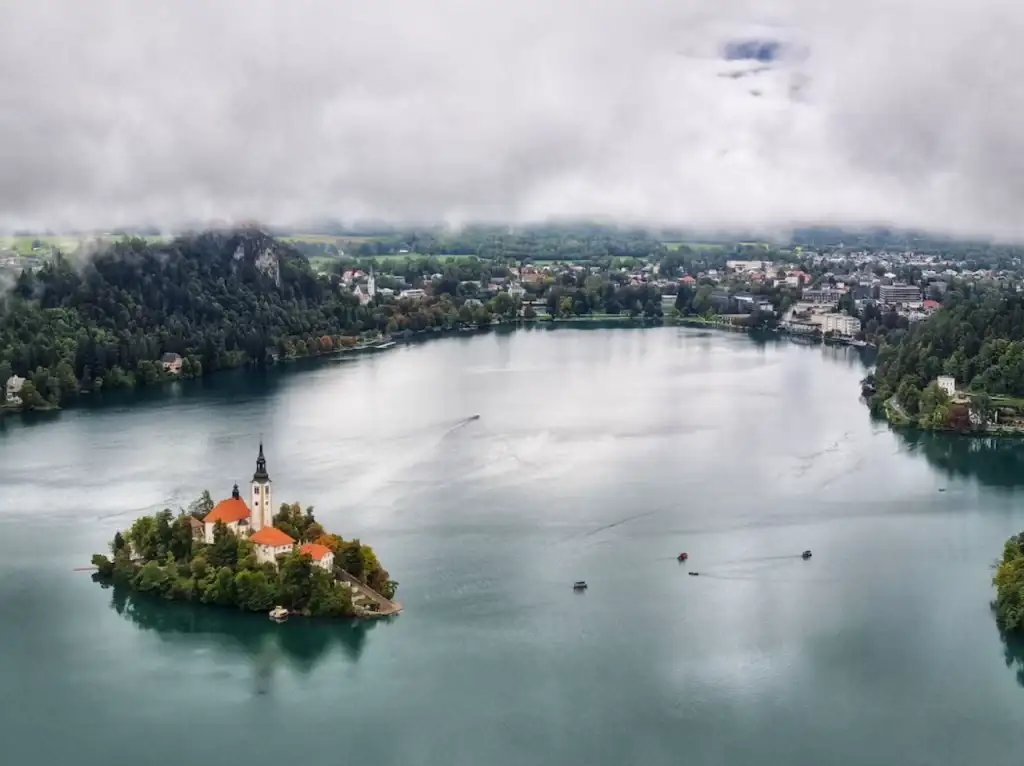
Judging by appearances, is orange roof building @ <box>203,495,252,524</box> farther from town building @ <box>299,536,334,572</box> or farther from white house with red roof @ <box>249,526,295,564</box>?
town building @ <box>299,536,334,572</box>

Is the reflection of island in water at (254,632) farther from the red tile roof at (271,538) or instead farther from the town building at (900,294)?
the town building at (900,294)

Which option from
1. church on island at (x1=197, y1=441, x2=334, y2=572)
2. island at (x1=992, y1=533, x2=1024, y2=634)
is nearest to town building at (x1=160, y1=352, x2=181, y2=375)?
church on island at (x1=197, y1=441, x2=334, y2=572)

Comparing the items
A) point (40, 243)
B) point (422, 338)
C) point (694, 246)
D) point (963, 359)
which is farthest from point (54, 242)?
point (694, 246)

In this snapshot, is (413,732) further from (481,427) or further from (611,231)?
(611,231)

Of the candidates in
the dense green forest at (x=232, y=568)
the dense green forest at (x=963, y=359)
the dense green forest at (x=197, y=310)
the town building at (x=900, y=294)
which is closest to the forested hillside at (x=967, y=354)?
the dense green forest at (x=963, y=359)

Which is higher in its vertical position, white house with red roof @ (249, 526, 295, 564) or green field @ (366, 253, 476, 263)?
green field @ (366, 253, 476, 263)

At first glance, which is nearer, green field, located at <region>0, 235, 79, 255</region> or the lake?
the lake
